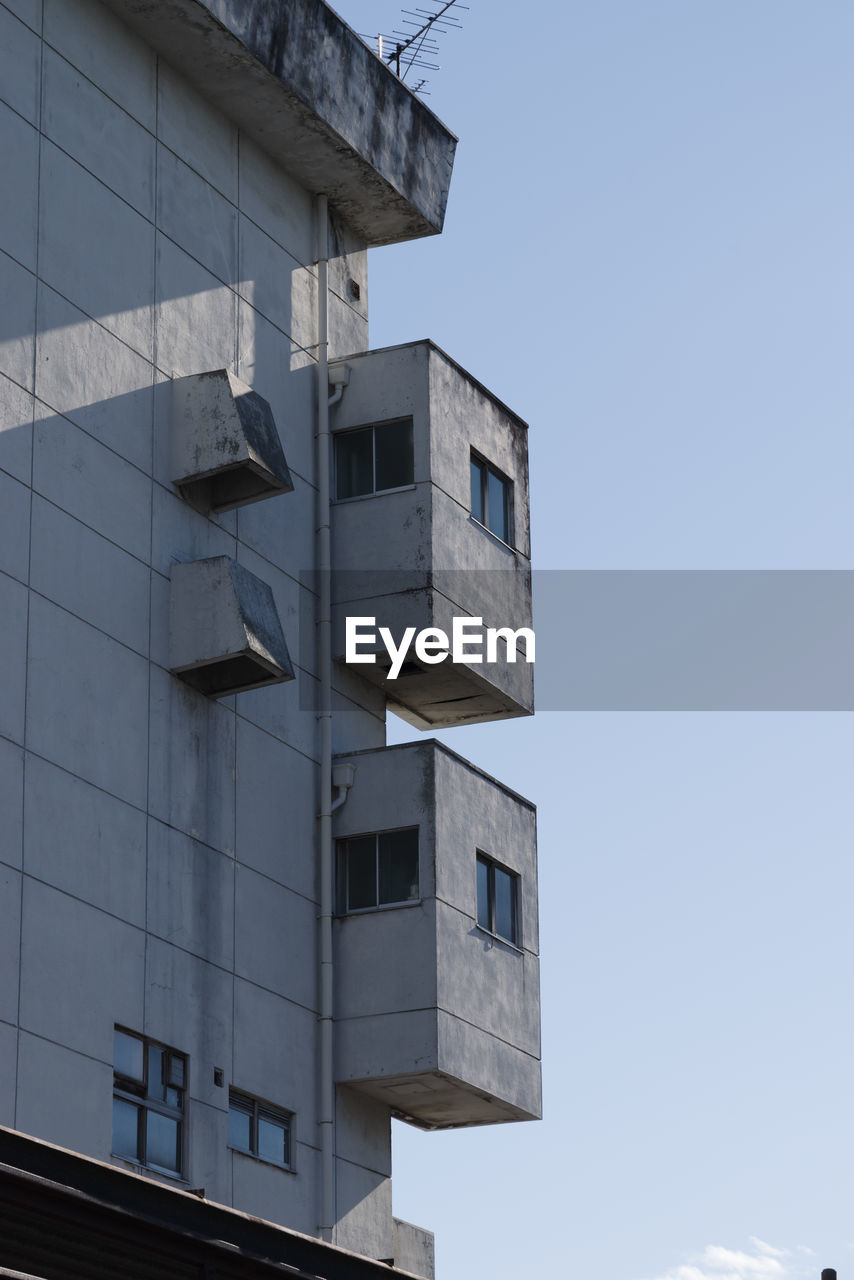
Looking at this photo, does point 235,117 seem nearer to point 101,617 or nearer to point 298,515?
point 298,515

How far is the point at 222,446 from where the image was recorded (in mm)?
27562

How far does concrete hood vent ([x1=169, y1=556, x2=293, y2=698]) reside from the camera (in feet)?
88.0

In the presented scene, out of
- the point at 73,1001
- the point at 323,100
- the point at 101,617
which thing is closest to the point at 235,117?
the point at 323,100

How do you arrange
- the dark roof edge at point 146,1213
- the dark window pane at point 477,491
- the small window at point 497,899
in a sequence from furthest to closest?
the dark window pane at point 477,491 → the small window at point 497,899 → the dark roof edge at point 146,1213

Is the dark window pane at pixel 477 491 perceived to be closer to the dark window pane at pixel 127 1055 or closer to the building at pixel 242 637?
the building at pixel 242 637

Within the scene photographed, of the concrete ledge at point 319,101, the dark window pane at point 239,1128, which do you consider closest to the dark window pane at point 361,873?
the dark window pane at point 239,1128

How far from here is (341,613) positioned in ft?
101

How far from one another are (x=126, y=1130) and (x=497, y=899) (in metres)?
7.52

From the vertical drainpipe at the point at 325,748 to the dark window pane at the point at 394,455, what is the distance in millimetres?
718

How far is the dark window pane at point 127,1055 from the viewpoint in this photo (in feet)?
80.9

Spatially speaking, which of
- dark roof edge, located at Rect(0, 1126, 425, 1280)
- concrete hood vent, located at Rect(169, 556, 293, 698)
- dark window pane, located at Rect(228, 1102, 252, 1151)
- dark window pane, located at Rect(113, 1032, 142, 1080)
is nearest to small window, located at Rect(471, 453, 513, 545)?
concrete hood vent, located at Rect(169, 556, 293, 698)

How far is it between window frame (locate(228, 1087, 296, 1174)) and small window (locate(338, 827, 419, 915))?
2872 mm

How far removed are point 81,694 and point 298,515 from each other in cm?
626

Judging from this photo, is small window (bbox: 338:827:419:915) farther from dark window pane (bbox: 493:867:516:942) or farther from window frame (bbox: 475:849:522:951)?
dark window pane (bbox: 493:867:516:942)
